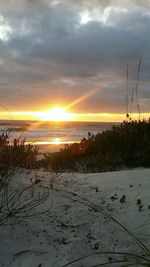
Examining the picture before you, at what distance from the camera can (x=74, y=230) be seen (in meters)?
4.27

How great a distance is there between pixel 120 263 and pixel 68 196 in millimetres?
1630

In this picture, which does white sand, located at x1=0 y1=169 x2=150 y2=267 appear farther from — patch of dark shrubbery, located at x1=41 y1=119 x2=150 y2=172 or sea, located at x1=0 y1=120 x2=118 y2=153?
patch of dark shrubbery, located at x1=41 y1=119 x2=150 y2=172

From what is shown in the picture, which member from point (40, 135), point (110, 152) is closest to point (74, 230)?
point (110, 152)

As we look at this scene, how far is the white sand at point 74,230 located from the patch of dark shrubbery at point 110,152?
9.75ft

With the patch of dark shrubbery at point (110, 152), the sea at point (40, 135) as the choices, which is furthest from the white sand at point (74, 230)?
the patch of dark shrubbery at point (110, 152)

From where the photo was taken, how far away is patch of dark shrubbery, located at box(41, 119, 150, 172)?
8.45 meters

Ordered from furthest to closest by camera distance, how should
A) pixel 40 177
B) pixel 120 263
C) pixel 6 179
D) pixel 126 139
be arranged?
pixel 126 139
pixel 40 177
pixel 6 179
pixel 120 263

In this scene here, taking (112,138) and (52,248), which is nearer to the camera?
(52,248)

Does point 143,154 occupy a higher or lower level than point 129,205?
higher

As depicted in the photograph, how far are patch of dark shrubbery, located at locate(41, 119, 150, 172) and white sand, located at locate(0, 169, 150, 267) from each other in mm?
2971

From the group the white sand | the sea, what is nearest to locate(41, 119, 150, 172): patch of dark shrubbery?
the sea

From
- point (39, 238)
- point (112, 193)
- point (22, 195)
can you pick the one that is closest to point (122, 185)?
point (112, 193)

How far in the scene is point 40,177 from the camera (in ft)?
19.7

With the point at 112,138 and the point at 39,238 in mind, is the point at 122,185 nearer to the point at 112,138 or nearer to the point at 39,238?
the point at 39,238
